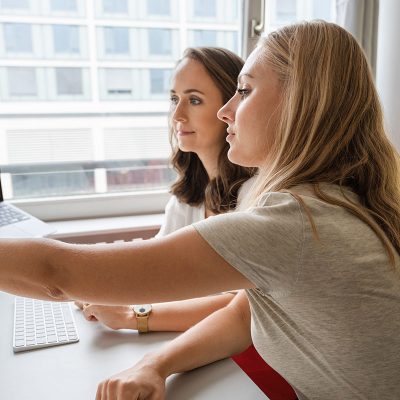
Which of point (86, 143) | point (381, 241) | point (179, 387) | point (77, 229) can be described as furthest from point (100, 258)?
point (86, 143)

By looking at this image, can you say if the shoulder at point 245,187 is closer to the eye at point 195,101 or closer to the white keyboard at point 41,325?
the eye at point 195,101

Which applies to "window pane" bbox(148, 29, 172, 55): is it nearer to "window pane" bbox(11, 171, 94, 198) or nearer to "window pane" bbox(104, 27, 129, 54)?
"window pane" bbox(104, 27, 129, 54)

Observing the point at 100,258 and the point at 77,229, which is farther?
the point at 77,229

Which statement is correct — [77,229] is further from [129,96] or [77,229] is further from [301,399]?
[301,399]

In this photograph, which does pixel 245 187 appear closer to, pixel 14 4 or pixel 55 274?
pixel 55 274

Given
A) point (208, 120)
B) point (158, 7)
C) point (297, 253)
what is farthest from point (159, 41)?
point (297, 253)

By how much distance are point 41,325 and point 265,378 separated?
2.01 feet

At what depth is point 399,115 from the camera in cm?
179

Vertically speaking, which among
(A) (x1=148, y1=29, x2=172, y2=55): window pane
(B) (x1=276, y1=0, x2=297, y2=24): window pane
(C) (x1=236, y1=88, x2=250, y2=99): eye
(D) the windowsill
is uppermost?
(B) (x1=276, y1=0, x2=297, y2=24): window pane

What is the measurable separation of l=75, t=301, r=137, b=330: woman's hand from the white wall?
1.37 meters

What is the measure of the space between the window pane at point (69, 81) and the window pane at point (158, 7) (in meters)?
0.42

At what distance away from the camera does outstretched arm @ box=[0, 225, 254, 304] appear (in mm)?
622

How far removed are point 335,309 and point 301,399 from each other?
9.9 inches

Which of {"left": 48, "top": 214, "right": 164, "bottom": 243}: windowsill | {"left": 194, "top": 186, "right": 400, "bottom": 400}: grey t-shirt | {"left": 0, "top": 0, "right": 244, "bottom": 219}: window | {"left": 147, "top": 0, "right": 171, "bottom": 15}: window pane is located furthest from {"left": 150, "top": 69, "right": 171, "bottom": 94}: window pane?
{"left": 194, "top": 186, "right": 400, "bottom": 400}: grey t-shirt
